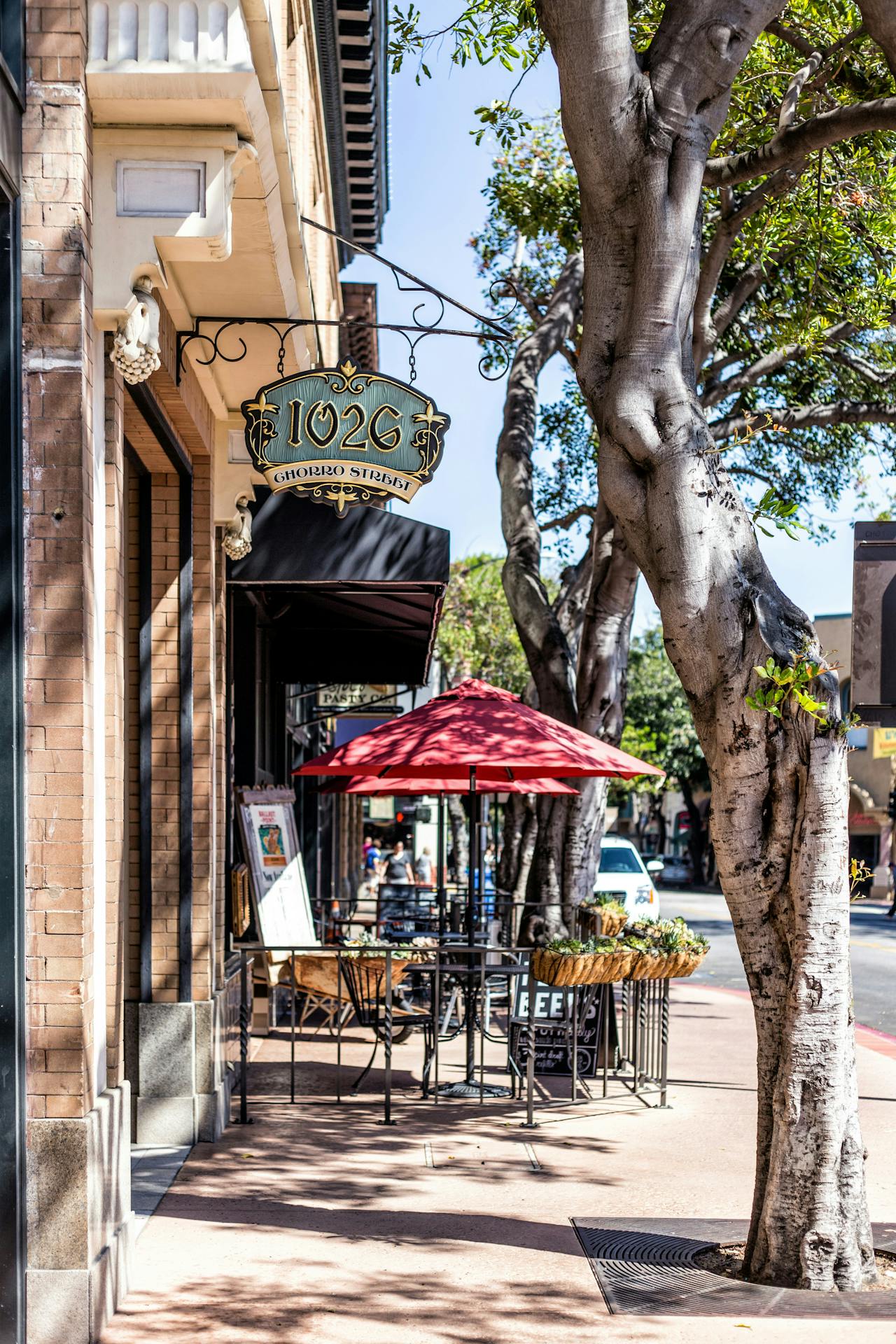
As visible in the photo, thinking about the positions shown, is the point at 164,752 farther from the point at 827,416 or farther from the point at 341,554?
the point at 827,416

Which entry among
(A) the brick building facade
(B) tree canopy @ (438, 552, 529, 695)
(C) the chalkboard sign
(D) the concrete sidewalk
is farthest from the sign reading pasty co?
(B) tree canopy @ (438, 552, 529, 695)

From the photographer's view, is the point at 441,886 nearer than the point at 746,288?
Yes

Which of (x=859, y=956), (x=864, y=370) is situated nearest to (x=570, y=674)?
(x=864, y=370)

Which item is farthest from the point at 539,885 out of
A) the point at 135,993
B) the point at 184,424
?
the point at 184,424

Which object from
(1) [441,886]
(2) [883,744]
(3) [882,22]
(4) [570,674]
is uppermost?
(3) [882,22]

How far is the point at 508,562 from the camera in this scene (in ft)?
46.2

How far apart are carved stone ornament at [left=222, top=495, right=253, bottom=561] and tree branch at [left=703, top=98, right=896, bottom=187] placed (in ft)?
11.8

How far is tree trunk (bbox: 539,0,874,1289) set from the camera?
5.79 meters

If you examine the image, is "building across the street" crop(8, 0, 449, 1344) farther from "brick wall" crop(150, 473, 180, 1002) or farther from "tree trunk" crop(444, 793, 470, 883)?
"tree trunk" crop(444, 793, 470, 883)

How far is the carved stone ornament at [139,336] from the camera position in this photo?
18.6 feet

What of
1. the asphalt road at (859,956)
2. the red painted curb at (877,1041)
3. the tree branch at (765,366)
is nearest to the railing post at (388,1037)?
the red painted curb at (877,1041)

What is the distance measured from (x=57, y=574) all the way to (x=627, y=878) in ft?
63.2

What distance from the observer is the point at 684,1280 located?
237 inches

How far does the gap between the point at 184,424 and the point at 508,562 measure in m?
5.99
